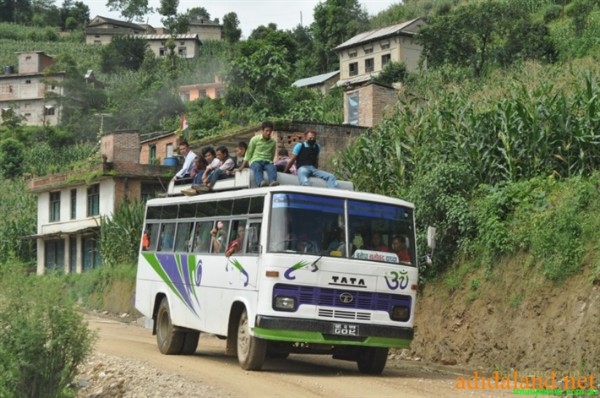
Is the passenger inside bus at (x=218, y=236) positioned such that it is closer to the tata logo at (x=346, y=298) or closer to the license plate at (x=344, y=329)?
the tata logo at (x=346, y=298)

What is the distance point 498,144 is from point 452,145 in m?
1.44

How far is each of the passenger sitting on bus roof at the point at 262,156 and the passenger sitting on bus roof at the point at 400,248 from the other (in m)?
2.49

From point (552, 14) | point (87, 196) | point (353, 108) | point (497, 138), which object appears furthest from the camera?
point (552, 14)

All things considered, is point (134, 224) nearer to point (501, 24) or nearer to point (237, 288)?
point (237, 288)

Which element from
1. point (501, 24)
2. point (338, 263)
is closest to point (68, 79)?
point (501, 24)

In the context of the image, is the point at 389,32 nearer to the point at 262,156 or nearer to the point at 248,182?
the point at 262,156

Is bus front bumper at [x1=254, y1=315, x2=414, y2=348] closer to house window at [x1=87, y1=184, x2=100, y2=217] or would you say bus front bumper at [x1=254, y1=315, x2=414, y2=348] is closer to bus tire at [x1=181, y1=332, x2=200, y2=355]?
bus tire at [x1=181, y1=332, x2=200, y2=355]

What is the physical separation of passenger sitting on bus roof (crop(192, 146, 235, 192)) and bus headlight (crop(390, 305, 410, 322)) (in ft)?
14.9

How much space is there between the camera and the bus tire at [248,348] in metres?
15.8

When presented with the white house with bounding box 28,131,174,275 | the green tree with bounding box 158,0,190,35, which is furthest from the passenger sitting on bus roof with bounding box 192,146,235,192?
the green tree with bounding box 158,0,190,35

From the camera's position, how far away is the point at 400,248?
16.3 metres

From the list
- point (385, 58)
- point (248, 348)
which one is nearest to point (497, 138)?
point (248, 348)

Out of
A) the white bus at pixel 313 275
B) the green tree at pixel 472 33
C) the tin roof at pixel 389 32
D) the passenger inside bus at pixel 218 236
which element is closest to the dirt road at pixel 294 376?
the white bus at pixel 313 275

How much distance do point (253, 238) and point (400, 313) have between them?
264 centimetres
